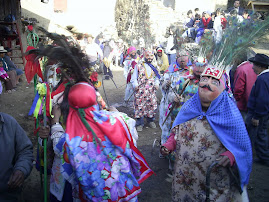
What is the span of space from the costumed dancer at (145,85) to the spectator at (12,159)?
4.07m

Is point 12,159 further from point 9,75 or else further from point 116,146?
point 9,75

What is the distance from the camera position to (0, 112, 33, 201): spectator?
7.41 ft

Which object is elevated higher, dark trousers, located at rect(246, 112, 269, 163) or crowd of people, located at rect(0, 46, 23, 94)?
crowd of people, located at rect(0, 46, 23, 94)

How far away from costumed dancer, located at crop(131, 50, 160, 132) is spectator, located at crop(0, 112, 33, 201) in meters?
4.07

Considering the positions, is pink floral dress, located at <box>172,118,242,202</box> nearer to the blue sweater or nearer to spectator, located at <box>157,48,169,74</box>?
the blue sweater

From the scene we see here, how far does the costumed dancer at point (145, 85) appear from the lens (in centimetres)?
628

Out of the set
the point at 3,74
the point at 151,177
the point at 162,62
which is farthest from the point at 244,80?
the point at 3,74

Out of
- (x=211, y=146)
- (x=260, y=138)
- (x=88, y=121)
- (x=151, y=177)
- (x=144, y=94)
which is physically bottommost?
(x=151, y=177)

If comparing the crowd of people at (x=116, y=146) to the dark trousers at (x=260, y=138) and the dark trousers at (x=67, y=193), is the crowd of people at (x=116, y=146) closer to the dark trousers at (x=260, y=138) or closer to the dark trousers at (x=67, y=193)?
the dark trousers at (x=67, y=193)

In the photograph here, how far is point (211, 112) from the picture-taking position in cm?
232

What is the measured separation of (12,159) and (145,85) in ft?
14.3

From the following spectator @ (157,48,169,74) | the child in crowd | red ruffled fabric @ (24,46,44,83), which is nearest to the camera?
red ruffled fabric @ (24,46,44,83)

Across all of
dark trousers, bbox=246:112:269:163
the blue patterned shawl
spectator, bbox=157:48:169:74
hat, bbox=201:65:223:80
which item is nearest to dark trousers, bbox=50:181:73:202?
the blue patterned shawl

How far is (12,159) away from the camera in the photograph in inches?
93.7
